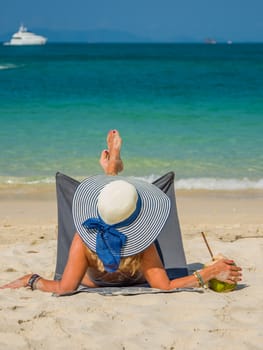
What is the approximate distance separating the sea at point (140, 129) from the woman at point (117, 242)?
4695 mm

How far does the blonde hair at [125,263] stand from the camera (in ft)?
13.6

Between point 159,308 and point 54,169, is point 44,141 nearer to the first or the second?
point 54,169

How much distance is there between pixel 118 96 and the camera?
73.9ft

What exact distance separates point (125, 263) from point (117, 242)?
242 millimetres

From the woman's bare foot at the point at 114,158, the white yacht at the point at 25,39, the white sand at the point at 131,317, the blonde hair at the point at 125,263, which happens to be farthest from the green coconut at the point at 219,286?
the white yacht at the point at 25,39

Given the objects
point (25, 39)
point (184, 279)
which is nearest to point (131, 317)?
point (184, 279)

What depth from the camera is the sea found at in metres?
10.3

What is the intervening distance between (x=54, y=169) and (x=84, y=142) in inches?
109

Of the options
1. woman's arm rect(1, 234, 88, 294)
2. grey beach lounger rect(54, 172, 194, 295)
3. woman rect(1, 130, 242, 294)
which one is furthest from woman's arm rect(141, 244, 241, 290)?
grey beach lounger rect(54, 172, 194, 295)

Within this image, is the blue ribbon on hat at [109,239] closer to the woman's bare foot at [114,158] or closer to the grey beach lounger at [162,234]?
the woman's bare foot at [114,158]

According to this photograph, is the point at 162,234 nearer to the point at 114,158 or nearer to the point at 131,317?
the point at 114,158

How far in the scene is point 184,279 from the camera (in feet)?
14.2

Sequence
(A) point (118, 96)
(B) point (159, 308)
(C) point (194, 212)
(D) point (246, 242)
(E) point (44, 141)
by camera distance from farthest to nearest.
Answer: (A) point (118, 96), (E) point (44, 141), (C) point (194, 212), (D) point (246, 242), (B) point (159, 308)

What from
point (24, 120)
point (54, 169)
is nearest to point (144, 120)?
point (24, 120)
